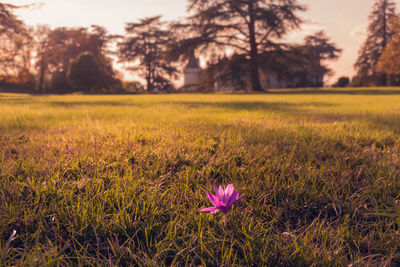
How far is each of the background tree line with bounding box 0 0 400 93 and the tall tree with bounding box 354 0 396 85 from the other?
12cm

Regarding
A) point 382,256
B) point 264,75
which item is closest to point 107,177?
point 382,256

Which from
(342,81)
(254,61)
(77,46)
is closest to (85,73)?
(77,46)

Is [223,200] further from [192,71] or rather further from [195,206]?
[192,71]

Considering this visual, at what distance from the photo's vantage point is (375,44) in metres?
36.3

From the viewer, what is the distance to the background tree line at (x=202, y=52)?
20.3 metres

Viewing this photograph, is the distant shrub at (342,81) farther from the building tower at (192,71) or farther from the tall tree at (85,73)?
the tall tree at (85,73)

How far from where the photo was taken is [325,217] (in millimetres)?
1145

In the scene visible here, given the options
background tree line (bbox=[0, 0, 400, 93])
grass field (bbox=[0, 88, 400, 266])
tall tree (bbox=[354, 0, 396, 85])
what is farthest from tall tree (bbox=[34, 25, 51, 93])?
tall tree (bbox=[354, 0, 396, 85])

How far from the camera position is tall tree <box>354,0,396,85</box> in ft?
116

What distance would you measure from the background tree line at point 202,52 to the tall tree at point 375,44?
0.12m

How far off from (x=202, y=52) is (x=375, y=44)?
3026 cm

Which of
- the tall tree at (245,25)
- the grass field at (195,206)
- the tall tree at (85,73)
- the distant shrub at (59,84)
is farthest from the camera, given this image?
the distant shrub at (59,84)

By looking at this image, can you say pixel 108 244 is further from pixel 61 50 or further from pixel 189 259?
pixel 61 50

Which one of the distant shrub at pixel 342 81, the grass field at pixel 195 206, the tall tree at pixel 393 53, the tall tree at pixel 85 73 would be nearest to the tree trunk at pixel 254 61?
the tall tree at pixel 393 53
